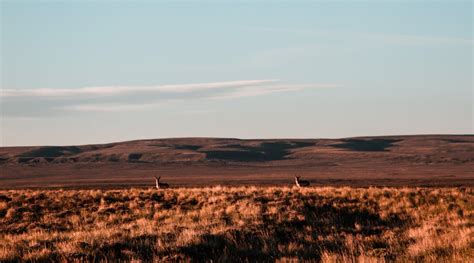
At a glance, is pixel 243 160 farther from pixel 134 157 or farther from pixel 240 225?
pixel 240 225

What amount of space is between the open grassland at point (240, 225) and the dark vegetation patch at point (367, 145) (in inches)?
4811

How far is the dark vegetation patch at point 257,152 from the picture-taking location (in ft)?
427

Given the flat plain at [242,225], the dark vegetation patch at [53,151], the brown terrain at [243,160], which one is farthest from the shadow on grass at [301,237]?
the dark vegetation patch at [53,151]

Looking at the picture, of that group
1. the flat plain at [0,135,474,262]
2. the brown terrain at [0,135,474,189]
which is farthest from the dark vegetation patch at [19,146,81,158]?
the flat plain at [0,135,474,262]

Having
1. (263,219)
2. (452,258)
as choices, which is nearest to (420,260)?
(452,258)

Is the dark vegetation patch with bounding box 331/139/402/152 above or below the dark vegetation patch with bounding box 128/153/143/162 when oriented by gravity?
above

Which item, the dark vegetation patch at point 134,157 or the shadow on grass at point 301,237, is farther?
the dark vegetation patch at point 134,157

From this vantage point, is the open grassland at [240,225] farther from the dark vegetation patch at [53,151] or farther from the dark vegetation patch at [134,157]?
the dark vegetation patch at [53,151]

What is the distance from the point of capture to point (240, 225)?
826 inches

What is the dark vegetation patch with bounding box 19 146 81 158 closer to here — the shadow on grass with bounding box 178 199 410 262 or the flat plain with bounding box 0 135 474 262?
the flat plain with bounding box 0 135 474 262

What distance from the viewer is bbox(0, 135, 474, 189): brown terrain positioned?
287ft

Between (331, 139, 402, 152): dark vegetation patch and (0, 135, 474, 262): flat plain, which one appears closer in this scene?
(0, 135, 474, 262): flat plain

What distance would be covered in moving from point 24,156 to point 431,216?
121 m

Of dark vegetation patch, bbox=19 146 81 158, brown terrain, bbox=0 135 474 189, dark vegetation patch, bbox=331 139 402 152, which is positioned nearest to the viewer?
brown terrain, bbox=0 135 474 189
